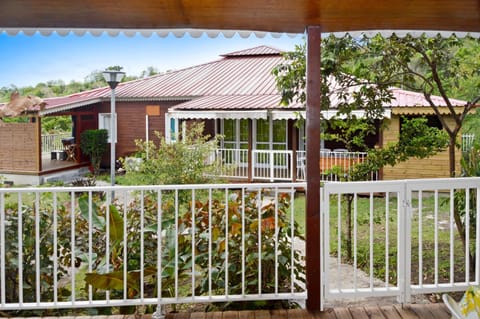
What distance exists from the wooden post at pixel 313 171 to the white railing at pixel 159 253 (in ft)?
0.40

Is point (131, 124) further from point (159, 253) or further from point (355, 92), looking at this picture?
point (159, 253)

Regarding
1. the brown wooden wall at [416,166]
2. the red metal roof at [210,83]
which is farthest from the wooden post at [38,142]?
the brown wooden wall at [416,166]

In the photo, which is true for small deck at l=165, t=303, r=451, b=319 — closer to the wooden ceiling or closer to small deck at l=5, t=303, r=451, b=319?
small deck at l=5, t=303, r=451, b=319

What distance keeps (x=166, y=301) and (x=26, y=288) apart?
109 centimetres

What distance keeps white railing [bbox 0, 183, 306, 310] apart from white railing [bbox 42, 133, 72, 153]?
1214cm

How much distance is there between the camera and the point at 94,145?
1455 cm

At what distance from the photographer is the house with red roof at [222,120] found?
11.8 m

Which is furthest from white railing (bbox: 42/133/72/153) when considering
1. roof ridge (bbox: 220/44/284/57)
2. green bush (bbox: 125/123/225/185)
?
green bush (bbox: 125/123/225/185)

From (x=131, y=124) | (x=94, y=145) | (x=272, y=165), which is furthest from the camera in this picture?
(x=131, y=124)

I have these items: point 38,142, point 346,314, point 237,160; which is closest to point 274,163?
point 237,160

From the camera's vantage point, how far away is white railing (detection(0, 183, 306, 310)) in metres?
3.08

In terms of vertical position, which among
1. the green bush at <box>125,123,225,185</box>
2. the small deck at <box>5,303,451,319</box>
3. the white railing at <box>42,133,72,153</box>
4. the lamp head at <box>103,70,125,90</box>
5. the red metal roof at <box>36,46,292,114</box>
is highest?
the red metal roof at <box>36,46,292,114</box>

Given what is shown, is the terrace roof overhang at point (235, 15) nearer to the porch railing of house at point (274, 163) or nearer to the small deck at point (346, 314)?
the small deck at point (346, 314)

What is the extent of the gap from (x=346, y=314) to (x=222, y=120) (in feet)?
35.3
